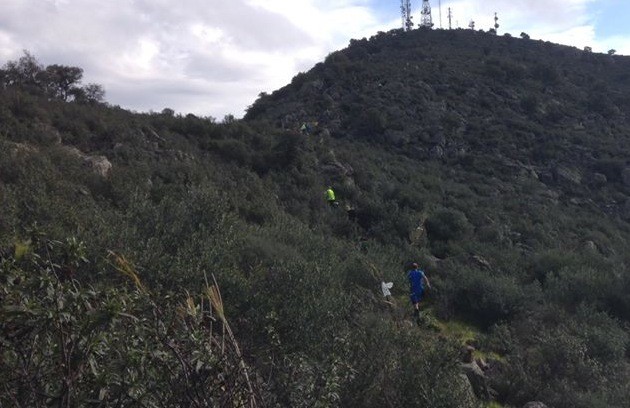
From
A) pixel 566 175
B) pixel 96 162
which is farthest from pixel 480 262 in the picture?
pixel 566 175

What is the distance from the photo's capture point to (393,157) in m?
30.4

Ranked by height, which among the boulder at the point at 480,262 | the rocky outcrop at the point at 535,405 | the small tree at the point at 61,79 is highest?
the small tree at the point at 61,79

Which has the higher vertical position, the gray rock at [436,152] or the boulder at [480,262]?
the gray rock at [436,152]

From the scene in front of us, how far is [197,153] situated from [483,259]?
378 inches

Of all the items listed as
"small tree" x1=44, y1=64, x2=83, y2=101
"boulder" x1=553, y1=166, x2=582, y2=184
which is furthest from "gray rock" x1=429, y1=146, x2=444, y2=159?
"small tree" x1=44, y1=64, x2=83, y2=101

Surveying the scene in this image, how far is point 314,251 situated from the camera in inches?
518

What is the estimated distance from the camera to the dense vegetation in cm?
371

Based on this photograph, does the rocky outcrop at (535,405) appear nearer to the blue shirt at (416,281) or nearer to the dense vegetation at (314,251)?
the dense vegetation at (314,251)

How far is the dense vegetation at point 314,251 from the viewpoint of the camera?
3.71 metres

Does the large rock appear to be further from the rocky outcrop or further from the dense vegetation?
the rocky outcrop

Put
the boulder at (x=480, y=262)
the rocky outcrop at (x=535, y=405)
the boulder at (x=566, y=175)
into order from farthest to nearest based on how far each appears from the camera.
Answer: the boulder at (x=566, y=175) < the boulder at (x=480, y=262) < the rocky outcrop at (x=535, y=405)

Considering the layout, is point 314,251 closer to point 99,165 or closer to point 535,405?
point 535,405

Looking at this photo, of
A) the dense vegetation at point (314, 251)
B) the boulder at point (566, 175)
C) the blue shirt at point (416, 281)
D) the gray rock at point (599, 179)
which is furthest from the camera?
the gray rock at point (599, 179)

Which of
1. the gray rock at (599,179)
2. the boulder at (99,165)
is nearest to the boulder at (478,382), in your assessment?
the boulder at (99,165)
